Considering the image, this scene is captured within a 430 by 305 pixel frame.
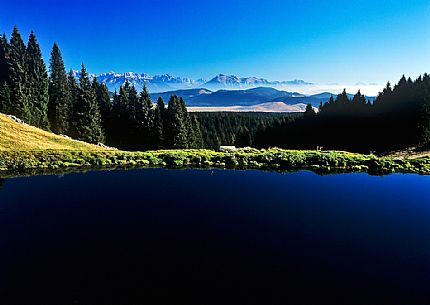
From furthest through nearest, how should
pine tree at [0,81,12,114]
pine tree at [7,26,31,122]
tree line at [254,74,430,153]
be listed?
pine tree at [7,26,31,122], pine tree at [0,81,12,114], tree line at [254,74,430,153]

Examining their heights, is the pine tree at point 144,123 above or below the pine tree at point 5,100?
below

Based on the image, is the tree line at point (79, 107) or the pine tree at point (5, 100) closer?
the pine tree at point (5, 100)

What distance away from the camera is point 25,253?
49.2ft

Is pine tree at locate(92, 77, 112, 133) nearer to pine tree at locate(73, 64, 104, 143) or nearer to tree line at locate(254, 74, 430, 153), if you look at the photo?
pine tree at locate(73, 64, 104, 143)

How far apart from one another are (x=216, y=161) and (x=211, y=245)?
83.2 ft

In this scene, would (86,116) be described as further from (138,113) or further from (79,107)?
(138,113)

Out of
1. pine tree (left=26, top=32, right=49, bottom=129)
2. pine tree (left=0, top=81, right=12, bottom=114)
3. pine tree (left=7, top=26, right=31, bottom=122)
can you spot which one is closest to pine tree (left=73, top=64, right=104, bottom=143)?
pine tree (left=26, top=32, right=49, bottom=129)

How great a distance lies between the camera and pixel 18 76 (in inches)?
2790

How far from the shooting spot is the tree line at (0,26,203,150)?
69062 mm

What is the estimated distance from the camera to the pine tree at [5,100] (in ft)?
213

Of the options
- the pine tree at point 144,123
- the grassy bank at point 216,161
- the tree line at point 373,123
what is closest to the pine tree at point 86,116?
the pine tree at point 144,123

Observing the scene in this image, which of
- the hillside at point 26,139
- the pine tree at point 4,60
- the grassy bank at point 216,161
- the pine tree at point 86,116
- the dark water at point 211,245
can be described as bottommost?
the dark water at point 211,245

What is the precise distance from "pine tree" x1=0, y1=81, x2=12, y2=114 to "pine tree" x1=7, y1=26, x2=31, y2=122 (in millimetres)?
957

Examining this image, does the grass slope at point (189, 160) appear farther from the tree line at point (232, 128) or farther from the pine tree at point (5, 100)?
the tree line at point (232, 128)
